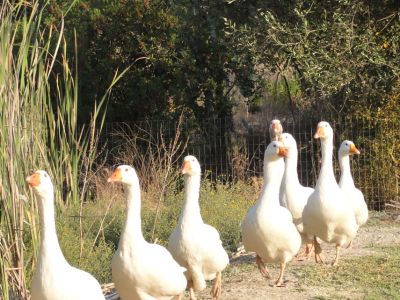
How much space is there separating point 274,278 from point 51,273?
3.79 m

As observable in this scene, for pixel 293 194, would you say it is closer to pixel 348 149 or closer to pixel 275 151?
pixel 348 149

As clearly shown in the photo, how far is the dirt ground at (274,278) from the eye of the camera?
894 centimetres

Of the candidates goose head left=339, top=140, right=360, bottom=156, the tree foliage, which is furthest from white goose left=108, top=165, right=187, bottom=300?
the tree foliage

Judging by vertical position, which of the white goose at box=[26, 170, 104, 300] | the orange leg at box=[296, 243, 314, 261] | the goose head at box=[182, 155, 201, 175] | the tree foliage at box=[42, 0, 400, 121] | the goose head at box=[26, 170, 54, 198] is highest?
the tree foliage at box=[42, 0, 400, 121]

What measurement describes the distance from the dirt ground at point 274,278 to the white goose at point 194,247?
35cm

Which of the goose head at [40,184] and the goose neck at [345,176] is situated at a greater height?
the goose head at [40,184]

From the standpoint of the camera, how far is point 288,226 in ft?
30.7

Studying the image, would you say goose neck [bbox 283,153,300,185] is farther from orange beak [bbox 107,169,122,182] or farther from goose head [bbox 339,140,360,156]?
orange beak [bbox 107,169,122,182]

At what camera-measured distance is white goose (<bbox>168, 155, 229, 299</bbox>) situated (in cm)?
863

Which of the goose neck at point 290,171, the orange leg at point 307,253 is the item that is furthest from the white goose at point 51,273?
the orange leg at point 307,253

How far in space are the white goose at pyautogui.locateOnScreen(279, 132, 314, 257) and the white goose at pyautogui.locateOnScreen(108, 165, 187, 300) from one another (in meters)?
3.31

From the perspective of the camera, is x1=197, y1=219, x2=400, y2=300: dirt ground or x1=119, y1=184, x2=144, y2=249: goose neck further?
x1=197, y1=219, x2=400, y2=300: dirt ground

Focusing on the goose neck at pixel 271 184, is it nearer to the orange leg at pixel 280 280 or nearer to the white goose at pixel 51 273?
the orange leg at pixel 280 280

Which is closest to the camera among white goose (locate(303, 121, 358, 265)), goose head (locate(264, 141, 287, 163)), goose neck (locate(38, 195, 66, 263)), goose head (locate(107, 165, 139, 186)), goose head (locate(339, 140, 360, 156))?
goose neck (locate(38, 195, 66, 263))
